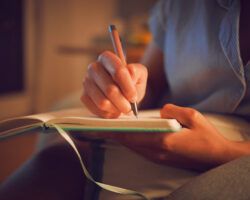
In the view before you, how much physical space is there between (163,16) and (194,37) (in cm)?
12

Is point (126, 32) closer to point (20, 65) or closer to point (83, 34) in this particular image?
point (83, 34)

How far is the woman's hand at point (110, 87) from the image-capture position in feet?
1.38

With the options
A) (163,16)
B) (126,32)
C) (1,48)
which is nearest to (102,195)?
(163,16)

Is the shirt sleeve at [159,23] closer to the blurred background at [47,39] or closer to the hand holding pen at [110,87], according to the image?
the hand holding pen at [110,87]

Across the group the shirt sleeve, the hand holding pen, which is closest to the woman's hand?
the hand holding pen

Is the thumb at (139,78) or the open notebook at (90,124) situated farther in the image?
the thumb at (139,78)

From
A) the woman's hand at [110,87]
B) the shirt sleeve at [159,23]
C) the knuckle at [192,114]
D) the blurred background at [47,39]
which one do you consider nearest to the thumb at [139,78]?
the woman's hand at [110,87]

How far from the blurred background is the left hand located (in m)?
1.46

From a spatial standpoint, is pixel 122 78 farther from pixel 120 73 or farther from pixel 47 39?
pixel 47 39

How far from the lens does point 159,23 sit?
701 millimetres

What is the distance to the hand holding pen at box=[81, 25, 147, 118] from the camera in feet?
1.38

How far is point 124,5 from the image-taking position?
8.02 feet

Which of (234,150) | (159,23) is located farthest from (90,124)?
(159,23)

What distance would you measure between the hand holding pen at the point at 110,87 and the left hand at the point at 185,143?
1.6 inches
